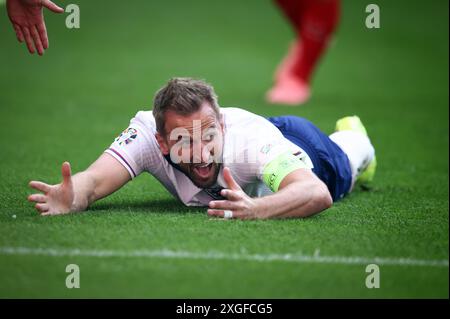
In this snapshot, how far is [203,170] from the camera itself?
4.40 metres

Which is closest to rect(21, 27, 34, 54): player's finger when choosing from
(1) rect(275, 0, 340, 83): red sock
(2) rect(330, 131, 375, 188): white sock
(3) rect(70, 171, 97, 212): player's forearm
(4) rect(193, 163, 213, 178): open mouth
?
(3) rect(70, 171, 97, 212): player's forearm

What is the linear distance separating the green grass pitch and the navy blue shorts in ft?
0.59

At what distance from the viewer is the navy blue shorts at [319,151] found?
196 inches

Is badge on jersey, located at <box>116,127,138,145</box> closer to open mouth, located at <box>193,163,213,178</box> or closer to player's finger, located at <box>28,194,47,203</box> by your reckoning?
open mouth, located at <box>193,163,213,178</box>

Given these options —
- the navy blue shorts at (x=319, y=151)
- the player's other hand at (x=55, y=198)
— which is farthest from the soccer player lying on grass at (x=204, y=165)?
the navy blue shorts at (x=319, y=151)

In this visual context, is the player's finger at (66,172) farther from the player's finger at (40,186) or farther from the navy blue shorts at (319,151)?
the navy blue shorts at (319,151)

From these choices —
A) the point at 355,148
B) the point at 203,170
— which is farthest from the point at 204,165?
the point at 355,148

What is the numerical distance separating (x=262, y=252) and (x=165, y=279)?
1.65 feet

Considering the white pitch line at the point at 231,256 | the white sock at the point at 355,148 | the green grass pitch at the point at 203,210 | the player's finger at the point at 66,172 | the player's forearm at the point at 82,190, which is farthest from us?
the white sock at the point at 355,148

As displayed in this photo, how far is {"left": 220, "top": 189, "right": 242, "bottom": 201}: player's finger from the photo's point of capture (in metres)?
4.11

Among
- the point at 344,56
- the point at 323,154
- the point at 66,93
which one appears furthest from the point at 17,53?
the point at 323,154

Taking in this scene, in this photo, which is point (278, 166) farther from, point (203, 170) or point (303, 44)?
→ point (303, 44)

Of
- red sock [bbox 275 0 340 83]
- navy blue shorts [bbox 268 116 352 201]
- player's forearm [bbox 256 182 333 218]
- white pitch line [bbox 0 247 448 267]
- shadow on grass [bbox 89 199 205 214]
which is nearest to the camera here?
white pitch line [bbox 0 247 448 267]

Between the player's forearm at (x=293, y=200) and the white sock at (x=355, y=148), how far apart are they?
1.12 m
